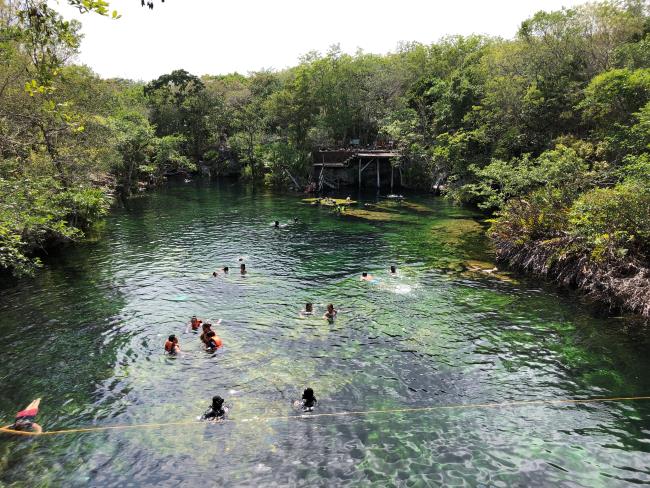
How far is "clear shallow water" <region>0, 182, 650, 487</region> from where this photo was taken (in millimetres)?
12117

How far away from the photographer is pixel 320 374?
54.7ft

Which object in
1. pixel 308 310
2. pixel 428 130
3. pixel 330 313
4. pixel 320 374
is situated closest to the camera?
pixel 320 374

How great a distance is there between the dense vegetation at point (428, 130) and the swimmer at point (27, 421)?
598 centimetres

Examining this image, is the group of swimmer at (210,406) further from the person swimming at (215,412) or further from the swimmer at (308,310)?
the swimmer at (308,310)

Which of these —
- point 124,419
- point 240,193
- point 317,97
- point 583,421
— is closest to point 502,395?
point 583,421

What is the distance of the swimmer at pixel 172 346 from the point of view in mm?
Answer: 18281

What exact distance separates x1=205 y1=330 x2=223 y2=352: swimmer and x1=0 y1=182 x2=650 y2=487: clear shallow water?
12.5 inches

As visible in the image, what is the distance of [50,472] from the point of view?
11.9 meters

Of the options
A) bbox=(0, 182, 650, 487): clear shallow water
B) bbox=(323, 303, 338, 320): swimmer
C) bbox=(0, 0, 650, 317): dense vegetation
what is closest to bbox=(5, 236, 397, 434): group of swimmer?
bbox=(0, 182, 650, 487): clear shallow water

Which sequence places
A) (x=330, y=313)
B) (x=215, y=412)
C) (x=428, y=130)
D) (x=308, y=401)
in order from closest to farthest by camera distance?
(x=215, y=412), (x=308, y=401), (x=330, y=313), (x=428, y=130)

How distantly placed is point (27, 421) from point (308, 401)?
29.4 feet

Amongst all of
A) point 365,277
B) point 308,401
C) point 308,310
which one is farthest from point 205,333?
point 365,277

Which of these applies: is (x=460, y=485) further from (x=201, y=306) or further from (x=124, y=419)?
(x=201, y=306)

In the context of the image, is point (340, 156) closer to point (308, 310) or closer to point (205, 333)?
point (308, 310)
